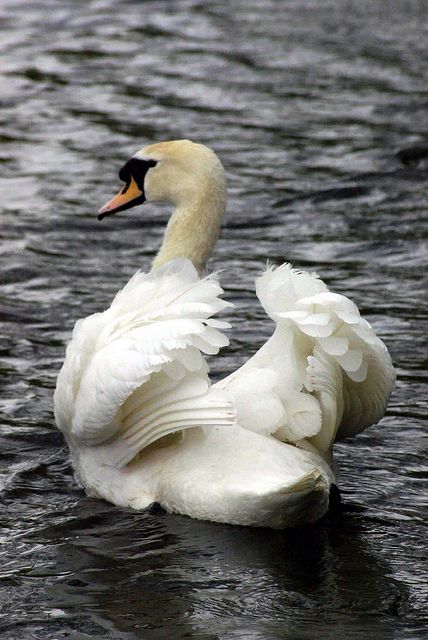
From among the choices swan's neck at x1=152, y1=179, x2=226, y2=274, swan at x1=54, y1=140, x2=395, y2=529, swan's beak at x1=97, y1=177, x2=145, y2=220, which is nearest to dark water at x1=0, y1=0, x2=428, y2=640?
swan at x1=54, y1=140, x2=395, y2=529

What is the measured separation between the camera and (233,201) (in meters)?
11.4

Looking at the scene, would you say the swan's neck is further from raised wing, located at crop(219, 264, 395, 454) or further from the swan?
raised wing, located at crop(219, 264, 395, 454)

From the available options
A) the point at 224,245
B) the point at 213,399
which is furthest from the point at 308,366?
the point at 224,245

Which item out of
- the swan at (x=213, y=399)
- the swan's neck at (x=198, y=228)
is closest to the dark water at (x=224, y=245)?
the swan at (x=213, y=399)

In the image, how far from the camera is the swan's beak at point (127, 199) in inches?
307

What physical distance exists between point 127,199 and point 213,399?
8.24 ft

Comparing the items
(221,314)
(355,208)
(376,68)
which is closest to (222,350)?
(221,314)

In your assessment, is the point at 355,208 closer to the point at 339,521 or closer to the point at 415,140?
the point at 415,140

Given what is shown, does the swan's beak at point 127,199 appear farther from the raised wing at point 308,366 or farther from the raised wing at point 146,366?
the raised wing at point 308,366

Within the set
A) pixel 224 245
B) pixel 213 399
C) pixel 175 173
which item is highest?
pixel 175 173

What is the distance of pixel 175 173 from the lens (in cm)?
740

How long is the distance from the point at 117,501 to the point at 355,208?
5.47 m

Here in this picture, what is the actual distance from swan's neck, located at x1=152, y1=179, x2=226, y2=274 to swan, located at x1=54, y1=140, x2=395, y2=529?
40.3 inches

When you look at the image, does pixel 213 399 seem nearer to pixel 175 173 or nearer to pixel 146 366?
pixel 146 366
